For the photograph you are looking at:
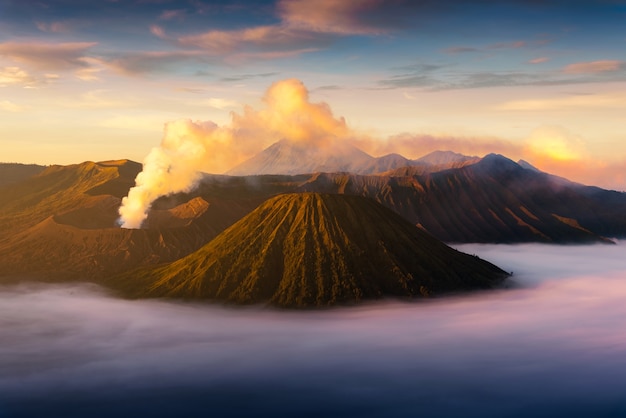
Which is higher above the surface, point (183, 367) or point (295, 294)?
point (295, 294)

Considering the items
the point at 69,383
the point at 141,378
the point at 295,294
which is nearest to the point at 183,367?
the point at 141,378

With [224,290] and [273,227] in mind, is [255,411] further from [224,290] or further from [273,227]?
[273,227]

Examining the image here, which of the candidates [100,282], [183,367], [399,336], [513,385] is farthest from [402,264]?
[100,282]

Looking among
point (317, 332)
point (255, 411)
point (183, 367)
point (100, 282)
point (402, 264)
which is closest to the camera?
point (255, 411)

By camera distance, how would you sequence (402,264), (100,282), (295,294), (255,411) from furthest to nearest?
(100,282), (402,264), (295,294), (255,411)

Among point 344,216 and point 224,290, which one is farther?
point 344,216

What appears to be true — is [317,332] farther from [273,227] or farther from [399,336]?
[273,227]

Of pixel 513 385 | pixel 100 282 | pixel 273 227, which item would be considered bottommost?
pixel 513 385
